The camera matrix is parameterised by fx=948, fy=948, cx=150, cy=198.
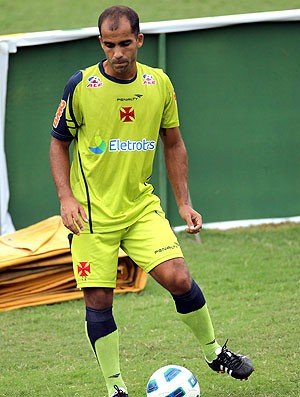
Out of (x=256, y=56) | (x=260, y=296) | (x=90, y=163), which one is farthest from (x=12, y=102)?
(x=90, y=163)

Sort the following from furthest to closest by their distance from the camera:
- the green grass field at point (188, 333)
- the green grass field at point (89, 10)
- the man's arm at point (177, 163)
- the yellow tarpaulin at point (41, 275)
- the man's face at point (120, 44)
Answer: the green grass field at point (89, 10) < the yellow tarpaulin at point (41, 275) < the green grass field at point (188, 333) < the man's arm at point (177, 163) < the man's face at point (120, 44)

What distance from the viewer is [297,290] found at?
8.47 meters

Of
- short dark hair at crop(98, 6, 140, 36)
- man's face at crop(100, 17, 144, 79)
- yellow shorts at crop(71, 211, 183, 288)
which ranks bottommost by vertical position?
yellow shorts at crop(71, 211, 183, 288)

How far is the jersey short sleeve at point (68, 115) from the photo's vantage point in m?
5.46

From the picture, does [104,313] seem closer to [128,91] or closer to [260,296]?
[128,91]

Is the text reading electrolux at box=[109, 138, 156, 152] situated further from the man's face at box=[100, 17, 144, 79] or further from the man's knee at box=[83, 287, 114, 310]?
the man's knee at box=[83, 287, 114, 310]

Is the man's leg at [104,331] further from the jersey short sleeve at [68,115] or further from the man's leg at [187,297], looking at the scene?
the jersey short sleeve at [68,115]

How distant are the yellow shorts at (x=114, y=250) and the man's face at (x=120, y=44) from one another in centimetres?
94

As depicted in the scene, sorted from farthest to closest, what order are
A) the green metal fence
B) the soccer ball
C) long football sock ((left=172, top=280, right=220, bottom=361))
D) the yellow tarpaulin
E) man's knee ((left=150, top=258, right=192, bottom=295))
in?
1. the green metal fence
2. the yellow tarpaulin
3. long football sock ((left=172, top=280, right=220, bottom=361))
4. man's knee ((left=150, top=258, right=192, bottom=295))
5. the soccer ball

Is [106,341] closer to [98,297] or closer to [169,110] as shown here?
[98,297]

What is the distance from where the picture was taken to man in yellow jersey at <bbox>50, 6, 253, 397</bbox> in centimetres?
547

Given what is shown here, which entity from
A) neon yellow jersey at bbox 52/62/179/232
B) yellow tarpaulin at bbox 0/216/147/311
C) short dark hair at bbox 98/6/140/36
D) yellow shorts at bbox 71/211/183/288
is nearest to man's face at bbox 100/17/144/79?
short dark hair at bbox 98/6/140/36

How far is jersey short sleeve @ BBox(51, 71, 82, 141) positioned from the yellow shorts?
60cm

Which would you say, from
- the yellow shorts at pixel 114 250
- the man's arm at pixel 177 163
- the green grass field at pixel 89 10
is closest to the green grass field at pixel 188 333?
the yellow shorts at pixel 114 250
